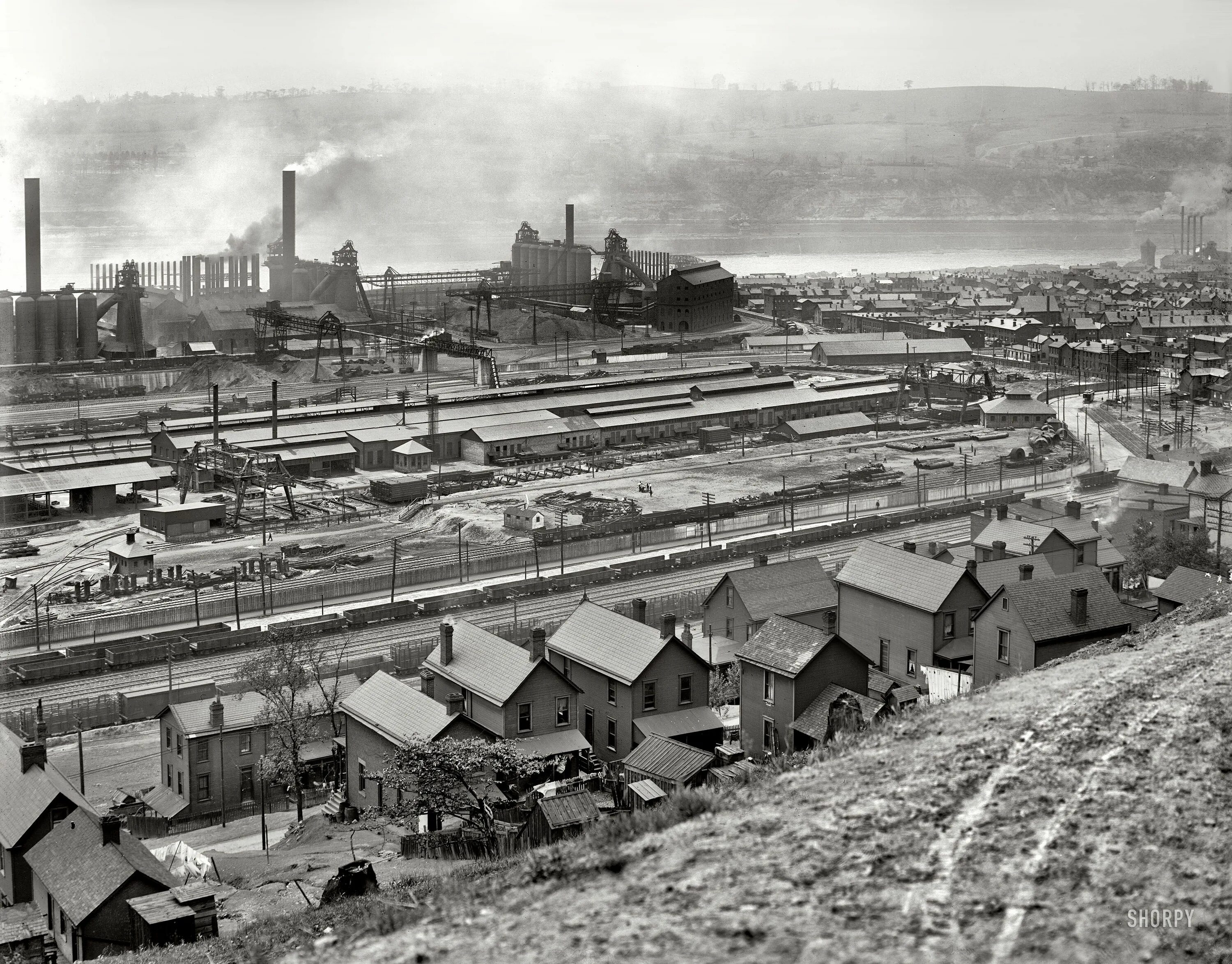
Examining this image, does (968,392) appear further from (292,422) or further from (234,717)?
(234,717)

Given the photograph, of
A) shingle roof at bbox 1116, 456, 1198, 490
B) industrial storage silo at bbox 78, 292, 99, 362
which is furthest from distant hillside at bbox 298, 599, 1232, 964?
industrial storage silo at bbox 78, 292, 99, 362

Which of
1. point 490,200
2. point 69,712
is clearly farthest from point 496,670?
point 490,200

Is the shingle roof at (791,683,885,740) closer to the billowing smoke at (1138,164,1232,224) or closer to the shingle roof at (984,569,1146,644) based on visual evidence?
the shingle roof at (984,569,1146,644)

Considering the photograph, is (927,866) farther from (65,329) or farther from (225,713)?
(65,329)

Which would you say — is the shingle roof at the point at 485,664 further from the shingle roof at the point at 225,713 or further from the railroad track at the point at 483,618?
the railroad track at the point at 483,618

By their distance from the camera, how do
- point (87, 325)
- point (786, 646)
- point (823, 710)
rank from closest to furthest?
1. point (823, 710)
2. point (786, 646)
3. point (87, 325)

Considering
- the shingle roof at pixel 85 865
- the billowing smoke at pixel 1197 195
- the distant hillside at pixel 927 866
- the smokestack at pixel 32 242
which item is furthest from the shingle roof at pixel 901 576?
the billowing smoke at pixel 1197 195

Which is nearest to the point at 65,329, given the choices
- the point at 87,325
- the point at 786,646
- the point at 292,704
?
the point at 87,325
